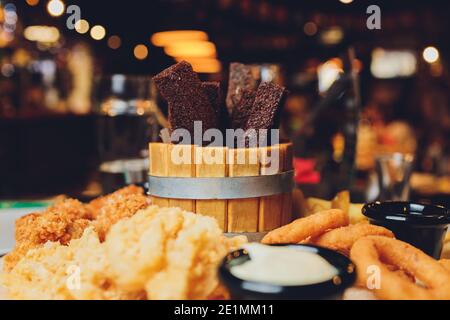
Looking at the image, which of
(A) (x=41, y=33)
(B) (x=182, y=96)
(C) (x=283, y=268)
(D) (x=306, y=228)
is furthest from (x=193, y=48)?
(C) (x=283, y=268)

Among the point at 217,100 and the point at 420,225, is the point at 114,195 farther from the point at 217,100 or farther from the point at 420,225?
the point at 420,225

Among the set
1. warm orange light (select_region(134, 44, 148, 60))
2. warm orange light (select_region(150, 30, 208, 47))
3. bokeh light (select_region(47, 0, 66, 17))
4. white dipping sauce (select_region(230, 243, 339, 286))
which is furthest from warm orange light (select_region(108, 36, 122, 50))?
white dipping sauce (select_region(230, 243, 339, 286))

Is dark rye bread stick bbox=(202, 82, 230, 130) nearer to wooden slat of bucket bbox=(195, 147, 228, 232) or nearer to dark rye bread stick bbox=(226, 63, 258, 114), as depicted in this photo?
dark rye bread stick bbox=(226, 63, 258, 114)

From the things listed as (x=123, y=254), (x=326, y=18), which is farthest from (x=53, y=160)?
(x=123, y=254)

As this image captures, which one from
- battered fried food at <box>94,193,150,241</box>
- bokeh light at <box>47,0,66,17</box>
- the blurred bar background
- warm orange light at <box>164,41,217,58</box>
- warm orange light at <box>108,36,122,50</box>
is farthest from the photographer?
warm orange light at <box>108,36,122,50</box>

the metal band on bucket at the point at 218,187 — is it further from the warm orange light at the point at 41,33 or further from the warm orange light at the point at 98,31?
the warm orange light at the point at 41,33
